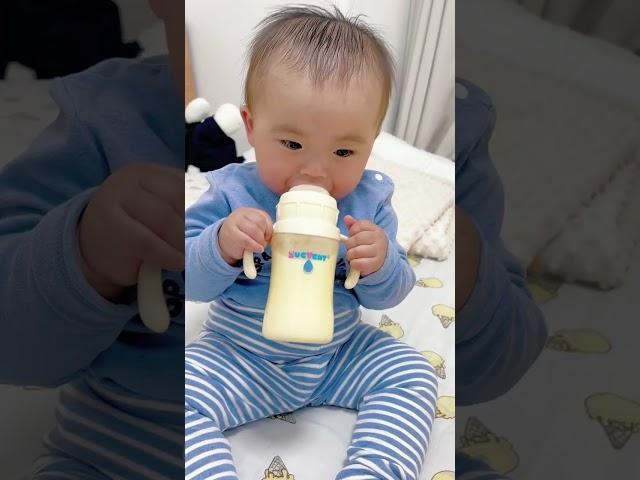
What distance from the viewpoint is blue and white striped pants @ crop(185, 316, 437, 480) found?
62cm

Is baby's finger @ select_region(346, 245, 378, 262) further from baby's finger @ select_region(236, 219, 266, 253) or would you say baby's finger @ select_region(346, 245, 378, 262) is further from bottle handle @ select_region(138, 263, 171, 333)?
bottle handle @ select_region(138, 263, 171, 333)

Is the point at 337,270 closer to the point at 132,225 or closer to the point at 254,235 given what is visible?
the point at 254,235

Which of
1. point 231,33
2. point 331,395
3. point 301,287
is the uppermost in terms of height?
point 301,287

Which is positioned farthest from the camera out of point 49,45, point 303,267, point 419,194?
point 419,194

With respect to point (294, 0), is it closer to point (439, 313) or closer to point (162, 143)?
point (439, 313)

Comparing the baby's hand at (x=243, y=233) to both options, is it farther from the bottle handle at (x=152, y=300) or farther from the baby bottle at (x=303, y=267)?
the bottle handle at (x=152, y=300)

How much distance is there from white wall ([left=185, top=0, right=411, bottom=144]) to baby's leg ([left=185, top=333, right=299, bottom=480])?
3.12 ft

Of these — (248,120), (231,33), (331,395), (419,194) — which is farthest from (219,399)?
(231,33)

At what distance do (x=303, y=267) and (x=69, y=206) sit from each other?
0.35 meters

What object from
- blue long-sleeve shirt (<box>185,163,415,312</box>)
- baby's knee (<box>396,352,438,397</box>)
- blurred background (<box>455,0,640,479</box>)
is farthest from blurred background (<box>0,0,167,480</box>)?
baby's knee (<box>396,352,438,397</box>)

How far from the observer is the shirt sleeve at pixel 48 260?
21 centimetres

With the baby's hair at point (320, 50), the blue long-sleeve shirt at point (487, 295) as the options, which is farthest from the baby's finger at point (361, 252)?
the blue long-sleeve shirt at point (487, 295)

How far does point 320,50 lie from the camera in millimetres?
682

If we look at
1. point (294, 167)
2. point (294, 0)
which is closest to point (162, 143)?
point (294, 167)
